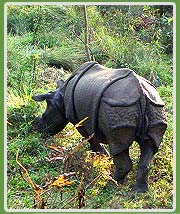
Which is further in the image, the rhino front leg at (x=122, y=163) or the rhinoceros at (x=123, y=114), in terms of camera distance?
the rhino front leg at (x=122, y=163)

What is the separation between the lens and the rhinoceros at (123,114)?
4.31 metres

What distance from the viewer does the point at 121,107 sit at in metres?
4.29

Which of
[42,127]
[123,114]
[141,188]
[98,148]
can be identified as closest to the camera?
[123,114]

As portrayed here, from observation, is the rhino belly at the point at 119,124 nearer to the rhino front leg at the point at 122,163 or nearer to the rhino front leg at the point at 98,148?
the rhino front leg at the point at 122,163

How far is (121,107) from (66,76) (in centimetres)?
345

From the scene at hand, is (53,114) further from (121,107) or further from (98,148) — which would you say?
(121,107)

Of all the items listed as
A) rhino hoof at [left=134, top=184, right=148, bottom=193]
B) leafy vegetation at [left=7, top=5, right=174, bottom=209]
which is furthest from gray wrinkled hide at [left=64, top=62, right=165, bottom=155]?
rhino hoof at [left=134, top=184, right=148, bottom=193]

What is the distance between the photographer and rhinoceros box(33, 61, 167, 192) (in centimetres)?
431

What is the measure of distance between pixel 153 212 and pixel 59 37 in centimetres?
530

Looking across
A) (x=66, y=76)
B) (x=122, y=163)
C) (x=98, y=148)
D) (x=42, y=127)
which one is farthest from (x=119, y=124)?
(x=66, y=76)

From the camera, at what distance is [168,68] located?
26.8ft

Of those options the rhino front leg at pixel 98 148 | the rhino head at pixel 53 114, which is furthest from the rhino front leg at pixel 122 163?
the rhino head at pixel 53 114

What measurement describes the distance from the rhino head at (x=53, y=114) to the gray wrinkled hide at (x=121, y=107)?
62 centimetres

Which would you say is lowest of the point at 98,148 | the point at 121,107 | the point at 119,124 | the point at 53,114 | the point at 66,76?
the point at 66,76
